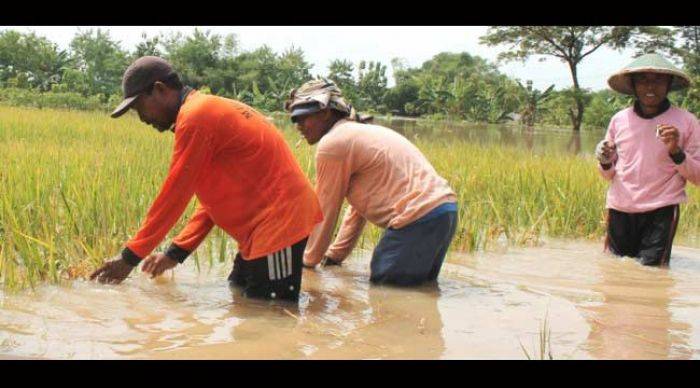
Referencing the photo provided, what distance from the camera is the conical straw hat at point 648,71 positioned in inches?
167

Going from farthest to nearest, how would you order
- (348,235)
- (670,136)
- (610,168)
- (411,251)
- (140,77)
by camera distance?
1. (610,168)
2. (670,136)
3. (348,235)
4. (411,251)
5. (140,77)

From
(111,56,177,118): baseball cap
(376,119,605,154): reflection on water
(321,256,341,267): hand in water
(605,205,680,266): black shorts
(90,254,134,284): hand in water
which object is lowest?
(376,119,605,154): reflection on water

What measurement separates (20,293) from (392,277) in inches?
62.1

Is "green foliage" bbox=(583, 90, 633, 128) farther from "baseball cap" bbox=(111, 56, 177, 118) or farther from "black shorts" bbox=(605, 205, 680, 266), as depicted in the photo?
"baseball cap" bbox=(111, 56, 177, 118)

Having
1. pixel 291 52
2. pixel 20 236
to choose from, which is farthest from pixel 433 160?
pixel 291 52

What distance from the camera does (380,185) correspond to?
11.6 ft

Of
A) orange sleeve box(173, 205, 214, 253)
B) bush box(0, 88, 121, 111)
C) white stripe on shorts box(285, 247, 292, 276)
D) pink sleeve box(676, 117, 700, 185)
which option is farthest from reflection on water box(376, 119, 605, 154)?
bush box(0, 88, 121, 111)

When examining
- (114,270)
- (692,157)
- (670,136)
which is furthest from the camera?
(692,157)

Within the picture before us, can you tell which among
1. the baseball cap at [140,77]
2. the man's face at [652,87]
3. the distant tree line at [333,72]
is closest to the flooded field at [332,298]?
the baseball cap at [140,77]

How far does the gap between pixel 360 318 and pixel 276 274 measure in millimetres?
374

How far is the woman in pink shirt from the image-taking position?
4277mm

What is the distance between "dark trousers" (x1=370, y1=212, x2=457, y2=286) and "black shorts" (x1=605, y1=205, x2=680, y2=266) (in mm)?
1493

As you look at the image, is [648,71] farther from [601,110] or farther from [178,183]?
[601,110]

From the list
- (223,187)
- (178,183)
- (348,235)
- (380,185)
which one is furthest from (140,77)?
(348,235)
